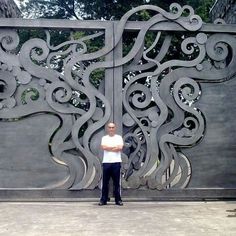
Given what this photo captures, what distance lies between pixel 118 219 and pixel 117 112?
2.13m

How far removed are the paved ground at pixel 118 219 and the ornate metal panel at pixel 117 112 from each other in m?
0.52

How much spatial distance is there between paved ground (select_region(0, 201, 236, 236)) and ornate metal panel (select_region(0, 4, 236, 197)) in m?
0.52

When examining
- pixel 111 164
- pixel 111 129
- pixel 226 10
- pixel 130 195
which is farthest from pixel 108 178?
pixel 226 10

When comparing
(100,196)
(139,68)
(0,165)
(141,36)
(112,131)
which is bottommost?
(100,196)

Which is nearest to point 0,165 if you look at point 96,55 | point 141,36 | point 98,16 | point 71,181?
point 71,181

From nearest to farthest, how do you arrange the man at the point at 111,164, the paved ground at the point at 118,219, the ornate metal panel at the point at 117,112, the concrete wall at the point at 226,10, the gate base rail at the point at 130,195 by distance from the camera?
the paved ground at the point at 118,219, the man at the point at 111,164, the gate base rail at the point at 130,195, the ornate metal panel at the point at 117,112, the concrete wall at the point at 226,10

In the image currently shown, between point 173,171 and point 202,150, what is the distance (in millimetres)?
600

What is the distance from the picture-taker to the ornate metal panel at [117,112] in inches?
279

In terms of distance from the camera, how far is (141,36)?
23.8 ft

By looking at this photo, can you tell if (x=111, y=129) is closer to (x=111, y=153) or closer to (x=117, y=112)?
(x=111, y=153)

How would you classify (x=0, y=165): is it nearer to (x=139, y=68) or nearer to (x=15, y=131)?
(x=15, y=131)

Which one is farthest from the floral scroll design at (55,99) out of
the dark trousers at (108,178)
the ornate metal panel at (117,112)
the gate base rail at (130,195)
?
the dark trousers at (108,178)

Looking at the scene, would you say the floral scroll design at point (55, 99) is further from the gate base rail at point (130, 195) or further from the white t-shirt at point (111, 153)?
the white t-shirt at point (111, 153)

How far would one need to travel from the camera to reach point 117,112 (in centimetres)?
715
